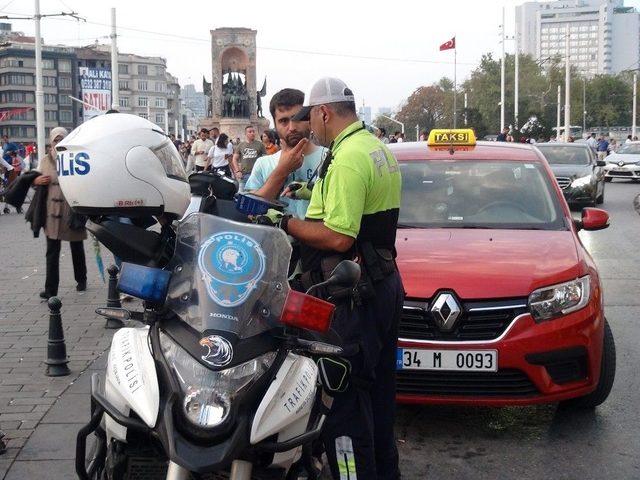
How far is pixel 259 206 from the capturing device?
3.32 metres

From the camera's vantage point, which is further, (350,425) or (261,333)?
(350,425)

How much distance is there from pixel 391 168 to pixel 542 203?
2.86 metres

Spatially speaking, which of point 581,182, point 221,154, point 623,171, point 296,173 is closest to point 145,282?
point 296,173

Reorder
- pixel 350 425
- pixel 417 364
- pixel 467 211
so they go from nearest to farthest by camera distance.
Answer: pixel 350 425 → pixel 417 364 → pixel 467 211

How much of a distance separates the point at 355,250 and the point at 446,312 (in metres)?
1.38

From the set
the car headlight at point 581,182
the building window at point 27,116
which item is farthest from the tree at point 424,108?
the car headlight at point 581,182

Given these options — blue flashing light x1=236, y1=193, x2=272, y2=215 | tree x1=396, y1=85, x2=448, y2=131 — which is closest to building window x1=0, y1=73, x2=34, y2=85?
tree x1=396, y1=85, x2=448, y2=131

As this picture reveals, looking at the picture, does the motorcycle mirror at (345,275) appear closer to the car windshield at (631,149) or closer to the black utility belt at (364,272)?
the black utility belt at (364,272)

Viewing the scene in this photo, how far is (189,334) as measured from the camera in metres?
3.00

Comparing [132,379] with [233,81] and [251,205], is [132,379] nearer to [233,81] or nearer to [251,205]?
[251,205]

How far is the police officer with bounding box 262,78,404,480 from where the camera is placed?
12.6 feet

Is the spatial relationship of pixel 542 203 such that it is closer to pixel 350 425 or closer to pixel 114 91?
pixel 350 425

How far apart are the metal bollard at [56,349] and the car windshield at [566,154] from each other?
1843cm

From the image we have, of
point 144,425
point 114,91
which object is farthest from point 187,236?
point 114,91
